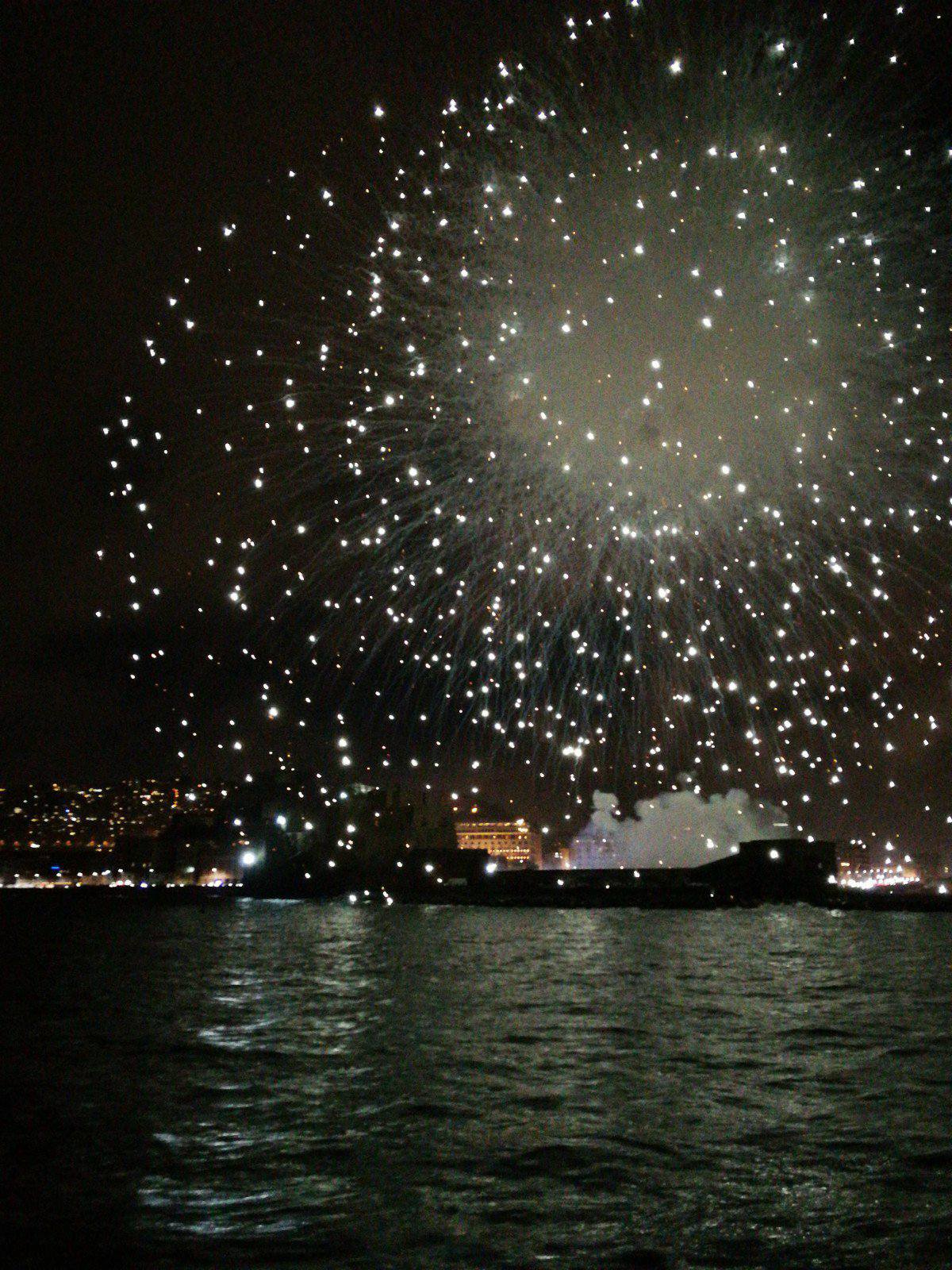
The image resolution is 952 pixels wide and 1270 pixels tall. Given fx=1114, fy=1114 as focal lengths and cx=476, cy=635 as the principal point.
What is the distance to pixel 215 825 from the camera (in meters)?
199

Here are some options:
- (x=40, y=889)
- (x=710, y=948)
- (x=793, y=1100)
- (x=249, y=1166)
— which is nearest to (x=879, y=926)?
(x=710, y=948)

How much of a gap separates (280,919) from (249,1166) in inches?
2456

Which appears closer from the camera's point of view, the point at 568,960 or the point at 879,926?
the point at 568,960

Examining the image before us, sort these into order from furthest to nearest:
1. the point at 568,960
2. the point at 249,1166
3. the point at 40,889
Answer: the point at 40,889
the point at 568,960
the point at 249,1166

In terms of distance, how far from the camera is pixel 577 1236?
7.56 metres

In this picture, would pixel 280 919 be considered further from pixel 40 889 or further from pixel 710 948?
pixel 40 889

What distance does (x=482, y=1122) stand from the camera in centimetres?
1118

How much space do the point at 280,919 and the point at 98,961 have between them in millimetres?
33884

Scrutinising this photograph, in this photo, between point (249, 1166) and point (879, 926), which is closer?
point (249, 1166)

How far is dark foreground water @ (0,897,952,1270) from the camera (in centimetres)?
761

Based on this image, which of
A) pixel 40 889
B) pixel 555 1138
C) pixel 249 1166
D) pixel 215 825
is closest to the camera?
pixel 249 1166

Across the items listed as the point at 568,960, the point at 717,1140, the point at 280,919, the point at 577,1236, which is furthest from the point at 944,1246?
the point at 280,919

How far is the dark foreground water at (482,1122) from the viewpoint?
7609 mm

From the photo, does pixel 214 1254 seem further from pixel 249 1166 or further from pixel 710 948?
pixel 710 948
